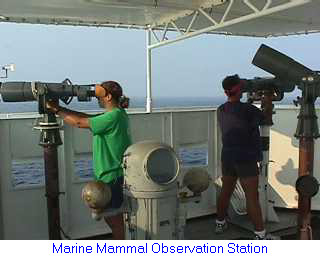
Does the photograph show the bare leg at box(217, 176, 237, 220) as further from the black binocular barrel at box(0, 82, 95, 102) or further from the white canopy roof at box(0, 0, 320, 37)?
the white canopy roof at box(0, 0, 320, 37)

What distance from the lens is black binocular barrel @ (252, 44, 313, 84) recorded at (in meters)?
3.02

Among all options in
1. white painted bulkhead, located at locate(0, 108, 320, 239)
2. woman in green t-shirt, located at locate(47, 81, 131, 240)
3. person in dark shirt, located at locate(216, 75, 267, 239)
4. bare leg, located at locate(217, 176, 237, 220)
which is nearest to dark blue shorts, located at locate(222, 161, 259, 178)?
person in dark shirt, located at locate(216, 75, 267, 239)

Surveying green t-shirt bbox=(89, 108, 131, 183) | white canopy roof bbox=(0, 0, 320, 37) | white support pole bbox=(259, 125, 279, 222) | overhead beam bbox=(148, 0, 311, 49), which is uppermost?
white canopy roof bbox=(0, 0, 320, 37)

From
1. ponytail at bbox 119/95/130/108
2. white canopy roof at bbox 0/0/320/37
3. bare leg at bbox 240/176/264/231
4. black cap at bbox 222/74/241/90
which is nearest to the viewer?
ponytail at bbox 119/95/130/108

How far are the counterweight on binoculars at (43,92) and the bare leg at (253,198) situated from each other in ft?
4.98

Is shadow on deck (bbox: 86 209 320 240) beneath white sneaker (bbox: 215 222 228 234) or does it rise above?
beneath

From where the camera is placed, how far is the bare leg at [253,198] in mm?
3424

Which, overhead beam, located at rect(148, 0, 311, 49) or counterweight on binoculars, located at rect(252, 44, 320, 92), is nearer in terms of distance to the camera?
counterweight on binoculars, located at rect(252, 44, 320, 92)

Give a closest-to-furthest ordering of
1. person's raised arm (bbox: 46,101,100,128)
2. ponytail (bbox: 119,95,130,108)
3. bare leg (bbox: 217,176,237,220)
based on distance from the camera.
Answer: person's raised arm (bbox: 46,101,100,128), ponytail (bbox: 119,95,130,108), bare leg (bbox: 217,176,237,220)

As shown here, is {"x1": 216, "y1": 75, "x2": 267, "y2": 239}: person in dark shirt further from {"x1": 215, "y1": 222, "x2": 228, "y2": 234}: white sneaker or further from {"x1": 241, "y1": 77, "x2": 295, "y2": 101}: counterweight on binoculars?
{"x1": 215, "y1": 222, "x2": 228, "y2": 234}: white sneaker

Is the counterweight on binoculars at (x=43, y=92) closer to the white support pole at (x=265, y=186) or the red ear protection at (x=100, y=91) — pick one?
the red ear protection at (x=100, y=91)

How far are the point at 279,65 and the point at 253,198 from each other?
1127mm

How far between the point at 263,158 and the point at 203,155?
2.53 ft
